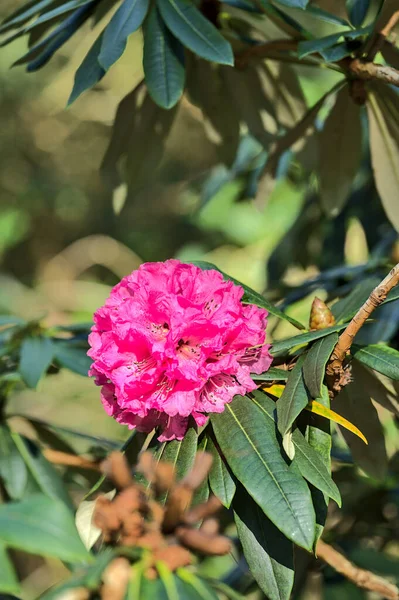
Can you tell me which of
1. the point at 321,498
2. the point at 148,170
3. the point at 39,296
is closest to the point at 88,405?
the point at 39,296

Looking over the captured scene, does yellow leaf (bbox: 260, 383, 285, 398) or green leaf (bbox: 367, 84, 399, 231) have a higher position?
green leaf (bbox: 367, 84, 399, 231)

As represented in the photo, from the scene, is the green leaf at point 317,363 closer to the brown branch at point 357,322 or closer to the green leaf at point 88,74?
the brown branch at point 357,322

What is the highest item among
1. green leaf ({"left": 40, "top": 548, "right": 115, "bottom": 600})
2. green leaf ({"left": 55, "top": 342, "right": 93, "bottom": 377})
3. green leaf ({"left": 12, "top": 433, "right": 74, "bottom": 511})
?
green leaf ({"left": 40, "top": 548, "right": 115, "bottom": 600})

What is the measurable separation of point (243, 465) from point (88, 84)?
1.61 ft

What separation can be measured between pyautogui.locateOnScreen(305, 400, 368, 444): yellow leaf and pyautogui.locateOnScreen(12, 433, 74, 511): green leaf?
0.51m

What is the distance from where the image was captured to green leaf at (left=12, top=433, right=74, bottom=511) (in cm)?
102

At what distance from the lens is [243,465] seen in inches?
24.3

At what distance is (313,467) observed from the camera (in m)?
0.61

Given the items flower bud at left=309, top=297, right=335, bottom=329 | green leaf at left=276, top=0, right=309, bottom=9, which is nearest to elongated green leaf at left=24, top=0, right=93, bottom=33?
green leaf at left=276, top=0, right=309, bottom=9

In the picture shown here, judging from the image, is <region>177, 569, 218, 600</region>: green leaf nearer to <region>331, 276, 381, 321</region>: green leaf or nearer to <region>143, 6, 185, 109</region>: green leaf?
<region>331, 276, 381, 321</region>: green leaf

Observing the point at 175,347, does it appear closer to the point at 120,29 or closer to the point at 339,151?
the point at 120,29

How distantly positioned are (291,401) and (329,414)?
39 mm

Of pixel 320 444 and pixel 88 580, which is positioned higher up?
pixel 88 580

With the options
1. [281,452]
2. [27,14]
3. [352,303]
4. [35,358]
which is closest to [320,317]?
[352,303]
